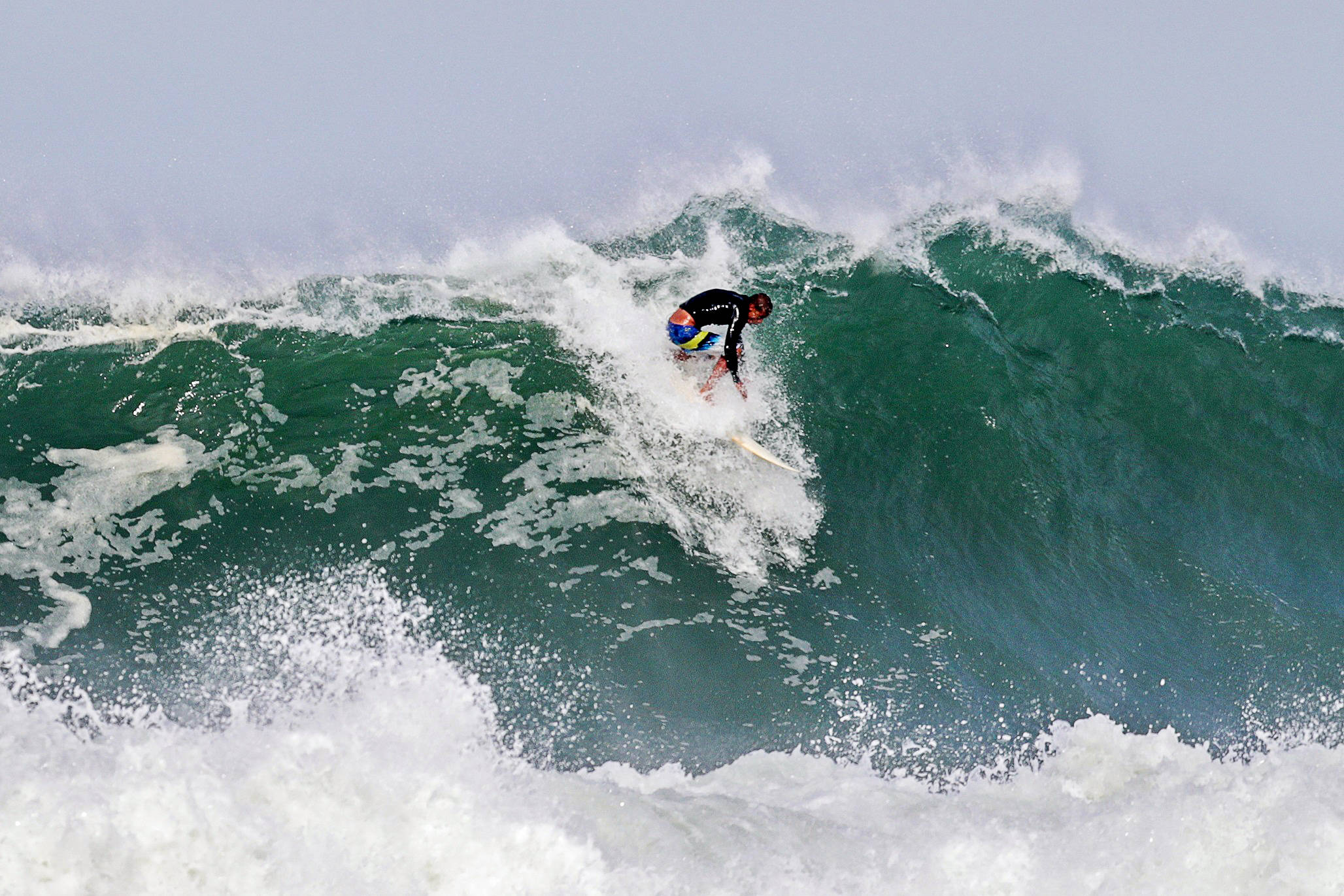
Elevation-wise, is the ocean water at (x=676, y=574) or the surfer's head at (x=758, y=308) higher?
the surfer's head at (x=758, y=308)

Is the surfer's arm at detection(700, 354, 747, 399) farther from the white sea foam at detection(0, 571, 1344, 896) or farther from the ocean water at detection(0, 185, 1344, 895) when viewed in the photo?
the white sea foam at detection(0, 571, 1344, 896)

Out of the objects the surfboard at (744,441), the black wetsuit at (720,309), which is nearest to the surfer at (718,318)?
the black wetsuit at (720,309)

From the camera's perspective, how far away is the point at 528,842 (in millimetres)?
6715

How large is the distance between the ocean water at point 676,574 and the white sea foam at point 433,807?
28 millimetres

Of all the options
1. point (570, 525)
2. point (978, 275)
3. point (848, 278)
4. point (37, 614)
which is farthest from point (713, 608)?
point (37, 614)

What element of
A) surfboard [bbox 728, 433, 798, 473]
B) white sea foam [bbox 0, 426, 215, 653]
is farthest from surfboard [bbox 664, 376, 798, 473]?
white sea foam [bbox 0, 426, 215, 653]

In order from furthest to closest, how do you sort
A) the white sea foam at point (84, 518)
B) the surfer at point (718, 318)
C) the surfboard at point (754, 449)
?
the surfboard at point (754, 449), the surfer at point (718, 318), the white sea foam at point (84, 518)

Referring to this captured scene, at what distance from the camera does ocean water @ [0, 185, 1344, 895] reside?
6773 mm

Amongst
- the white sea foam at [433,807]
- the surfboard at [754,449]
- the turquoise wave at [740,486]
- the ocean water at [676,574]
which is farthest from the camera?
the surfboard at [754,449]

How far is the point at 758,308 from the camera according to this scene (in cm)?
734

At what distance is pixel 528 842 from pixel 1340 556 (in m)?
7.86

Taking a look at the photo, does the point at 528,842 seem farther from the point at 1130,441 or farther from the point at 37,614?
the point at 1130,441

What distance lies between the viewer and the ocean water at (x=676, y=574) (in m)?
6.77

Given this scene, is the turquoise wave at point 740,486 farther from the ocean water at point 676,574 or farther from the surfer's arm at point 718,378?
the surfer's arm at point 718,378
